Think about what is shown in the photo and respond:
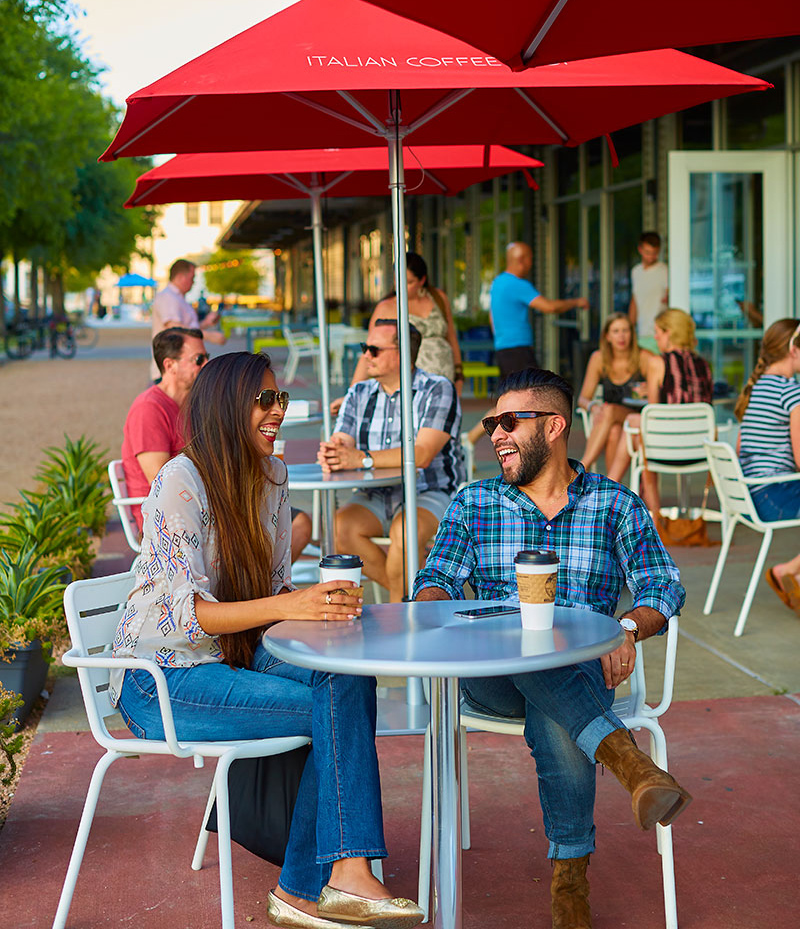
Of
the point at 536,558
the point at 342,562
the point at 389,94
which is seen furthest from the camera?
the point at 389,94

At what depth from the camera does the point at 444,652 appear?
2.41 m

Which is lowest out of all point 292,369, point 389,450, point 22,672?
point 22,672

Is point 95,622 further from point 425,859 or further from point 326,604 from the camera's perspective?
point 425,859

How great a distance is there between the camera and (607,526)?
3.18 metres

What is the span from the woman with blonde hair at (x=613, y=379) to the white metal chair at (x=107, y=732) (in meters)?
5.10

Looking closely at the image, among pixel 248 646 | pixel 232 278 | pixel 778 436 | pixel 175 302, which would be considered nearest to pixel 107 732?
pixel 248 646

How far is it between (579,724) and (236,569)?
2.92 feet

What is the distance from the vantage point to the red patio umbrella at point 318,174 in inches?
231

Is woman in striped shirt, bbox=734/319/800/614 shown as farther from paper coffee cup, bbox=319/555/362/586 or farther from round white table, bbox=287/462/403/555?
paper coffee cup, bbox=319/555/362/586

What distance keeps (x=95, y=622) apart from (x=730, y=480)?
3484 mm

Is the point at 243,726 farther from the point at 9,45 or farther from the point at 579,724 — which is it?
the point at 9,45

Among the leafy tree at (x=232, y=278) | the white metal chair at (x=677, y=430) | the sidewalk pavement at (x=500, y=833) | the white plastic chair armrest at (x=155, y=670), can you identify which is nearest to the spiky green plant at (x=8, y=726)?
the sidewalk pavement at (x=500, y=833)

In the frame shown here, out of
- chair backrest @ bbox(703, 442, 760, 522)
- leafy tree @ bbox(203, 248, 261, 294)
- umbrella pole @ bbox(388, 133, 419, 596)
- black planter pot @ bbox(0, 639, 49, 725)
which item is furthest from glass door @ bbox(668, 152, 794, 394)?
leafy tree @ bbox(203, 248, 261, 294)

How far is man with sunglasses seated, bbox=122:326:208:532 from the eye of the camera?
16.4 ft
